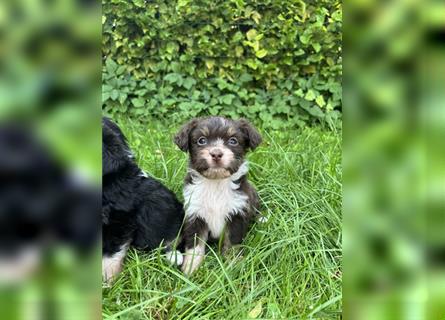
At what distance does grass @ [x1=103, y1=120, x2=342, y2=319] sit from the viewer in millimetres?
2633

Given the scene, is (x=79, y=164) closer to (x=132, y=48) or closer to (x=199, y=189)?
(x=199, y=189)

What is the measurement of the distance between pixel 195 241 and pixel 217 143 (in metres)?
0.72

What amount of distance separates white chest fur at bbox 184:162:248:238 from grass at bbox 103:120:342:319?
232 millimetres

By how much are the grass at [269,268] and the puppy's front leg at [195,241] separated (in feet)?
0.26

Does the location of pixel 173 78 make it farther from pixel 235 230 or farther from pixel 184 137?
pixel 235 230

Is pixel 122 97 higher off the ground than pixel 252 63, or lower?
lower

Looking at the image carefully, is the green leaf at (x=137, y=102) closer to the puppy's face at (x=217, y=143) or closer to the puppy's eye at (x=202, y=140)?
the puppy's face at (x=217, y=143)

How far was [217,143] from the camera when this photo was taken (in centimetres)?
353

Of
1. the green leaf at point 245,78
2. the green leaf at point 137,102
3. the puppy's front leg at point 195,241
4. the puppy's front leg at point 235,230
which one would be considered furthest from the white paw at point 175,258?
the green leaf at point 245,78

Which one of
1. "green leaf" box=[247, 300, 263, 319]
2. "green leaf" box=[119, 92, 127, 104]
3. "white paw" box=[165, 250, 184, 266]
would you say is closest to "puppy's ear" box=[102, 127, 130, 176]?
"white paw" box=[165, 250, 184, 266]

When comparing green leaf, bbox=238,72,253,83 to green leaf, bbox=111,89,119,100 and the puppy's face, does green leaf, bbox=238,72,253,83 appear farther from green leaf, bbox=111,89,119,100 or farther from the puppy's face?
the puppy's face

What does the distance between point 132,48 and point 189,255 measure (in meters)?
4.80

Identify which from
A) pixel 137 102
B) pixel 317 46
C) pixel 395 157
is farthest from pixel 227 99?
pixel 395 157

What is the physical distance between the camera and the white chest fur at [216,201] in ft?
11.8
